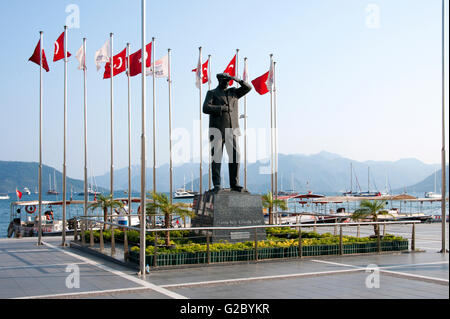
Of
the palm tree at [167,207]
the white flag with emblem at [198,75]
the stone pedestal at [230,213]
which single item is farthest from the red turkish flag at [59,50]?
the stone pedestal at [230,213]

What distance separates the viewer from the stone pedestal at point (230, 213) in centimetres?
1384

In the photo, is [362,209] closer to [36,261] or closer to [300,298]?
[300,298]

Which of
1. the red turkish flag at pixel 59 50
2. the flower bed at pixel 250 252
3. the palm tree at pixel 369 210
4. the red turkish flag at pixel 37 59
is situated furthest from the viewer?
the red turkish flag at pixel 59 50

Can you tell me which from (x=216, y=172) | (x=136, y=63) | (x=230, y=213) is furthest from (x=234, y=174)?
(x=136, y=63)

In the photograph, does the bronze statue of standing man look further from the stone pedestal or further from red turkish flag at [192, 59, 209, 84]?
red turkish flag at [192, 59, 209, 84]

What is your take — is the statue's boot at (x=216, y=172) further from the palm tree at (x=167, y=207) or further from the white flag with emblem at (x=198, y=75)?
the white flag with emblem at (x=198, y=75)

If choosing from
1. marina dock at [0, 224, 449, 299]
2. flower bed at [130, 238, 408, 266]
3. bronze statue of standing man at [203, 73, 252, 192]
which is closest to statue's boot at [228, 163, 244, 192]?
bronze statue of standing man at [203, 73, 252, 192]

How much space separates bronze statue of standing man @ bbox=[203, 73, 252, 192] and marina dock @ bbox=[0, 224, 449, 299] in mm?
3828

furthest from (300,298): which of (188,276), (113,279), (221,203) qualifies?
(221,203)

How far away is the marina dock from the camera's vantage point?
8.40m

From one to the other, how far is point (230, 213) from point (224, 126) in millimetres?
2715

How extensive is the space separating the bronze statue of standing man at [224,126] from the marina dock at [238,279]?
3.83 meters

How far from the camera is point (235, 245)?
12812 mm

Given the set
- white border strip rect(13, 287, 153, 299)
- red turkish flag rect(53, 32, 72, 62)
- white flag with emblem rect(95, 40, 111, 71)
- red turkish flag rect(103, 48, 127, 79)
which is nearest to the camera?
white border strip rect(13, 287, 153, 299)
